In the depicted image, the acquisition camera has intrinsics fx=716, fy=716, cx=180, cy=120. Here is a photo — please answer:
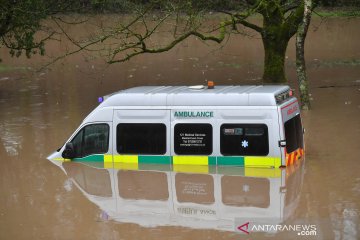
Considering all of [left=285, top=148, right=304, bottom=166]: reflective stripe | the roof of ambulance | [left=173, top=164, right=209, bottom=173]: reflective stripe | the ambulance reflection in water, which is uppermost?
the roof of ambulance

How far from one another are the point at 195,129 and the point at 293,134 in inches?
84.9

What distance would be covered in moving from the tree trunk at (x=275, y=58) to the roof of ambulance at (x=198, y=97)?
11075mm

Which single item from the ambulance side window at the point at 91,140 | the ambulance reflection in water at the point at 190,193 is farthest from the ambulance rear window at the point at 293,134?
the ambulance side window at the point at 91,140

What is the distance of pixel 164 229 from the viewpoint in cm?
1231

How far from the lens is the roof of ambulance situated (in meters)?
15.3

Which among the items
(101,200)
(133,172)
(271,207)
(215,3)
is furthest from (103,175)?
(215,3)

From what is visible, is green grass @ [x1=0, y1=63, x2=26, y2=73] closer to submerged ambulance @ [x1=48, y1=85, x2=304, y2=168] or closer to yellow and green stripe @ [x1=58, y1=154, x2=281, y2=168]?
submerged ambulance @ [x1=48, y1=85, x2=304, y2=168]

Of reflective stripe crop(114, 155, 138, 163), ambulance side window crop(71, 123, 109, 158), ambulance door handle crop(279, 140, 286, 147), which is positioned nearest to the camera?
ambulance door handle crop(279, 140, 286, 147)

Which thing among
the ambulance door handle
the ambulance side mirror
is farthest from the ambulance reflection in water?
the ambulance door handle

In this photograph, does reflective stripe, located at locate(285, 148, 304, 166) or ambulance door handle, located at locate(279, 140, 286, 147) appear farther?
reflective stripe, located at locate(285, 148, 304, 166)

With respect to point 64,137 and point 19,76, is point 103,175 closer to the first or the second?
point 64,137

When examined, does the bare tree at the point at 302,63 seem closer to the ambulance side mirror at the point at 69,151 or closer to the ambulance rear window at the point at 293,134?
the ambulance rear window at the point at 293,134

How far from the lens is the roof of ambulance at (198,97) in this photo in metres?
15.3

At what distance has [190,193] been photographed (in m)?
14.8
